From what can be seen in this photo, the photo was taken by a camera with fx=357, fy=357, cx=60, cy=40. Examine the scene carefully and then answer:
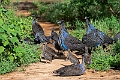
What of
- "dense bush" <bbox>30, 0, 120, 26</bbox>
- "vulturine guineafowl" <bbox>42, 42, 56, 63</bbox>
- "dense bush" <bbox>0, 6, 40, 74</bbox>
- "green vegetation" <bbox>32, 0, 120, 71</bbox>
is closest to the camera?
"dense bush" <bbox>0, 6, 40, 74</bbox>

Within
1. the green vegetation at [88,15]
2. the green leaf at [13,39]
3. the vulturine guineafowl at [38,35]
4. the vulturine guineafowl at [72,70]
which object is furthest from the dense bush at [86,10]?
the vulturine guineafowl at [72,70]

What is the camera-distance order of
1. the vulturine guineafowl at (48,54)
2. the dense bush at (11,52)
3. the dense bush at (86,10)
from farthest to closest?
the dense bush at (86,10), the vulturine guineafowl at (48,54), the dense bush at (11,52)

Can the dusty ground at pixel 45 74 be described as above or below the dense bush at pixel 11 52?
below

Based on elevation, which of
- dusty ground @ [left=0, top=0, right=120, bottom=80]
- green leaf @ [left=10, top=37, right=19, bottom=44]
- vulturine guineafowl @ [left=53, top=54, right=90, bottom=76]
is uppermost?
green leaf @ [left=10, top=37, right=19, bottom=44]

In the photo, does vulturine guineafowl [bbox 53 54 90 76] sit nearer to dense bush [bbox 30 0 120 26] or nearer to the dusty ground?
the dusty ground

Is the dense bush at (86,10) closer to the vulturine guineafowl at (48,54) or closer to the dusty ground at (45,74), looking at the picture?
the vulturine guineafowl at (48,54)

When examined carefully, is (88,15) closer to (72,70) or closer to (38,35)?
(38,35)

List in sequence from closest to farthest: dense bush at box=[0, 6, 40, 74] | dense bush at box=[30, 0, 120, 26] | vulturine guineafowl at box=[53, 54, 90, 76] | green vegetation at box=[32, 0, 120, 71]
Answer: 1. vulturine guineafowl at box=[53, 54, 90, 76]
2. dense bush at box=[0, 6, 40, 74]
3. green vegetation at box=[32, 0, 120, 71]
4. dense bush at box=[30, 0, 120, 26]

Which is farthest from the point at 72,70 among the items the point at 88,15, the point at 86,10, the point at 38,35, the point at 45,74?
the point at 88,15

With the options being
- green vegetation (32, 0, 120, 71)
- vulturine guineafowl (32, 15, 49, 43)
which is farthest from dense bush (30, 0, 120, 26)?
vulturine guineafowl (32, 15, 49, 43)

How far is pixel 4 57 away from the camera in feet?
31.2

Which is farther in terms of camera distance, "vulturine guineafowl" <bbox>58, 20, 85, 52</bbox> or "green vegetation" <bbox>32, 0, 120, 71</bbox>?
"green vegetation" <bbox>32, 0, 120, 71</bbox>

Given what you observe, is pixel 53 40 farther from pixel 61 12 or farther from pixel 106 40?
pixel 61 12

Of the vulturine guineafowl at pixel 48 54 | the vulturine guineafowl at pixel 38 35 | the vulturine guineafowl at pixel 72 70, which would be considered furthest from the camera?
the vulturine guineafowl at pixel 38 35
